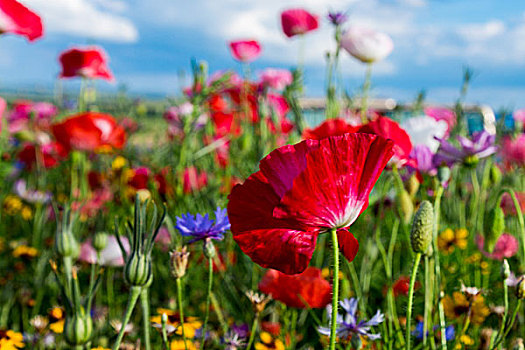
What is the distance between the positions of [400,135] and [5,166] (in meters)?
1.53

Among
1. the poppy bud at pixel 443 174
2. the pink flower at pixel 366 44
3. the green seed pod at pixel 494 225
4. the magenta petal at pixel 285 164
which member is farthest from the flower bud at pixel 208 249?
the pink flower at pixel 366 44

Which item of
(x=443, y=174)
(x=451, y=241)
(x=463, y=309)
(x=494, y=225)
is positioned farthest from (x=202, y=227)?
(x=451, y=241)

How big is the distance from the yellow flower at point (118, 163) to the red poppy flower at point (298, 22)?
0.80 meters

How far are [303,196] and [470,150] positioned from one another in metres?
0.45

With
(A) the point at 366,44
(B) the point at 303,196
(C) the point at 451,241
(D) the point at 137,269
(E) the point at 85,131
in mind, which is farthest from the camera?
(E) the point at 85,131

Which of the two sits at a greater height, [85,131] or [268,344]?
[85,131]

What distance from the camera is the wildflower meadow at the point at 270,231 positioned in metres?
0.44

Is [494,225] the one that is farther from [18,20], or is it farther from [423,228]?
[18,20]

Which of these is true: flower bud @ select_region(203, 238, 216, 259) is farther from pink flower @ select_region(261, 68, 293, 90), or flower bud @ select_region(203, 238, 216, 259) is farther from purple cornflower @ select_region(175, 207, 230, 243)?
pink flower @ select_region(261, 68, 293, 90)

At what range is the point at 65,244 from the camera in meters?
0.62

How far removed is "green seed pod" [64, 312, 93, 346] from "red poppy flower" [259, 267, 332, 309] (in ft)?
0.99

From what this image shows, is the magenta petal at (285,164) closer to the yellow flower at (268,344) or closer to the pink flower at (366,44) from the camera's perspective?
the yellow flower at (268,344)

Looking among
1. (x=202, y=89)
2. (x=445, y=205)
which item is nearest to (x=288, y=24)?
(x=202, y=89)

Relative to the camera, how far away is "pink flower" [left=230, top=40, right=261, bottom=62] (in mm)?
1783
